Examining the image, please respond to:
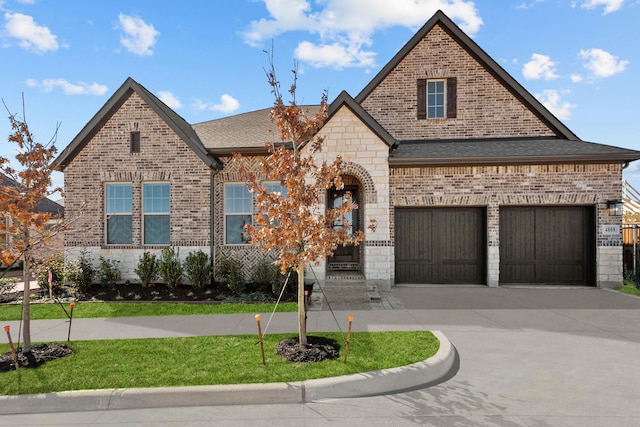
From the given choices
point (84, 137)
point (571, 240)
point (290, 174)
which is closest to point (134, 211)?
point (84, 137)

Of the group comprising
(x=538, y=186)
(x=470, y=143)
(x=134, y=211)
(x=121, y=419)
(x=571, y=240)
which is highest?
(x=470, y=143)

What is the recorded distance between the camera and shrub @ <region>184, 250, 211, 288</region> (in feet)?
32.1

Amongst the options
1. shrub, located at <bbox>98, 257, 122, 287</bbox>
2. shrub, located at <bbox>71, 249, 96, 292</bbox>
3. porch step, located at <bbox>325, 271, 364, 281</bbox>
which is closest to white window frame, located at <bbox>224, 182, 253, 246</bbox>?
porch step, located at <bbox>325, 271, 364, 281</bbox>

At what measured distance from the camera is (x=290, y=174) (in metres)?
4.82

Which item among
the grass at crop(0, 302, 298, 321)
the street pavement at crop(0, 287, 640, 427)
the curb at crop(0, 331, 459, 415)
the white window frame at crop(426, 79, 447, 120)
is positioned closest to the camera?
the street pavement at crop(0, 287, 640, 427)

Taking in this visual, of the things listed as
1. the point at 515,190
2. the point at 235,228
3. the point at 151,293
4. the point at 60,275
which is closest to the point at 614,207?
the point at 515,190

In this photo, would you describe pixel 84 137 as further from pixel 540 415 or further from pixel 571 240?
pixel 571 240

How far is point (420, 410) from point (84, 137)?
11993 mm

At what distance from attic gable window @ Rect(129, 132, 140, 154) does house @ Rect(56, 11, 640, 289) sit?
0.17 feet

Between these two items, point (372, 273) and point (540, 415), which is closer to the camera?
point (540, 415)

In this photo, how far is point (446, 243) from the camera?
34.1ft

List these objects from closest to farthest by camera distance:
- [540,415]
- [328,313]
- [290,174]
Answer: [540,415] → [290,174] → [328,313]

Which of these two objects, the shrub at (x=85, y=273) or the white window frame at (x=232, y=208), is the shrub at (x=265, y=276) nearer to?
the white window frame at (x=232, y=208)

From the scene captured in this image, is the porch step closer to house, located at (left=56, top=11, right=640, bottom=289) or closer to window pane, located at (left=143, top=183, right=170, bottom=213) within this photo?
house, located at (left=56, top=11, right=640, bottom=289)
